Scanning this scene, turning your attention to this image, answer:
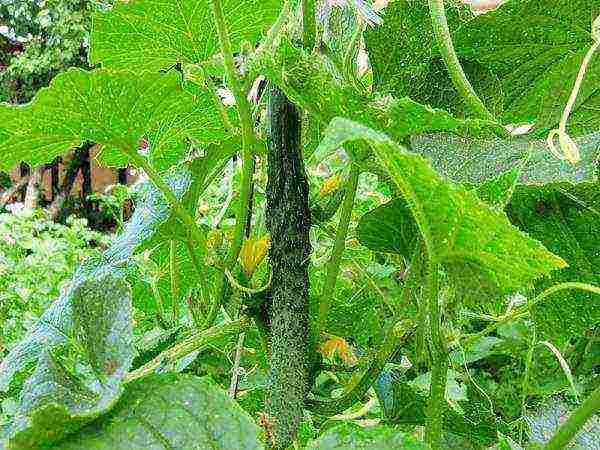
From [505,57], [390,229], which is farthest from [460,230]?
[505,57]

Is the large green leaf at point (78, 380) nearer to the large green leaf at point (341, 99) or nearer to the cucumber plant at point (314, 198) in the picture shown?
the cucumber plant at point (314, 198)

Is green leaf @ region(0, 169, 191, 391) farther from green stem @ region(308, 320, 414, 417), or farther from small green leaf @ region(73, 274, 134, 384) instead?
green stem @ region(308, 320, 414, 417)

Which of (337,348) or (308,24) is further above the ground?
(308,24)

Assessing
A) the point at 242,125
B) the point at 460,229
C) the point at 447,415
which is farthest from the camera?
the point at 447,415

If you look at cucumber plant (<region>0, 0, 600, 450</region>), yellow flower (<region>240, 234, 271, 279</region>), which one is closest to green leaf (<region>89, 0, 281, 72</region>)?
cucumber plant (<region>0, 0, 600, 450</region>)

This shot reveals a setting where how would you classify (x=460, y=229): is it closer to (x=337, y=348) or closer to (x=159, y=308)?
(x=337, y=348)

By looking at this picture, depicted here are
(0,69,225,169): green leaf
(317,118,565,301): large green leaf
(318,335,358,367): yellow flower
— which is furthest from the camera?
(318,335,358,367): yellow flower

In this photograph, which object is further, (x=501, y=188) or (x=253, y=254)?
(x=253, y=254)

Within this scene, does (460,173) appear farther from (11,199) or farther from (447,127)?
(11,199)
